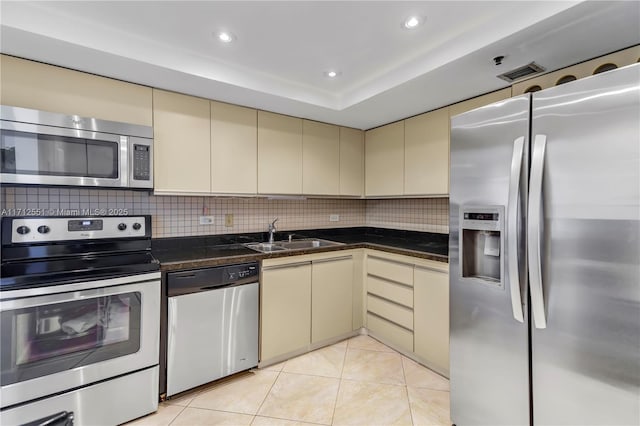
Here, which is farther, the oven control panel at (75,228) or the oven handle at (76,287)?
the oven control panel at (75,228)

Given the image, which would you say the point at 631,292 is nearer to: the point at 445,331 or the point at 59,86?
the point at 445,331

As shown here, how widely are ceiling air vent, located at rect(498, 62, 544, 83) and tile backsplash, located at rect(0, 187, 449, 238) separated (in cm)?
121

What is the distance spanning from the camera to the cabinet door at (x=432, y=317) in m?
2.12

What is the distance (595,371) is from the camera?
111 centimetres

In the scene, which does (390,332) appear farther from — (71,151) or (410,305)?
(71,151)

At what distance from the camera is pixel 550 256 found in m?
1.20

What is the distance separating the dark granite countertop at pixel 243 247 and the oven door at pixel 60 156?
64cm

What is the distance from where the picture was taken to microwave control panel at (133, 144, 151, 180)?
1920 millimetres

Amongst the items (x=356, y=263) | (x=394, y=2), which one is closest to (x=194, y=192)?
(x=356, y=263)

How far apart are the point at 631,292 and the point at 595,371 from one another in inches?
13.7

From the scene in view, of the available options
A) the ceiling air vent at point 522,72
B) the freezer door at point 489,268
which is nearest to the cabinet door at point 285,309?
the freezer door at point 489,268

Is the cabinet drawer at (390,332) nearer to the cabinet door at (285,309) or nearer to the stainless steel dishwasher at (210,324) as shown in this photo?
the cabinet door at (285,309)

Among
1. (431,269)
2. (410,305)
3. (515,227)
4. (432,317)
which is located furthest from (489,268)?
(410,305)

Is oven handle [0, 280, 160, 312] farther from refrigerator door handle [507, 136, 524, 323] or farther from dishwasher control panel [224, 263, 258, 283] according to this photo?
refrigerator door handle [507, 136, 524, 323]
